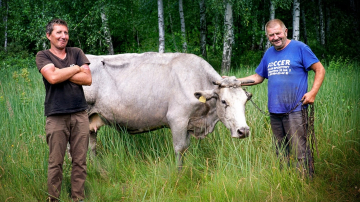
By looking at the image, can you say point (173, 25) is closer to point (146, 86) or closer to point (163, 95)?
point (146, 86)

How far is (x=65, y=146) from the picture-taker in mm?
3467

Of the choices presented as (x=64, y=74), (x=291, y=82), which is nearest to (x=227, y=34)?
(x=291, y=82)

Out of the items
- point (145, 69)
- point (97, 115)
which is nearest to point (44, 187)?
point (97, 115)

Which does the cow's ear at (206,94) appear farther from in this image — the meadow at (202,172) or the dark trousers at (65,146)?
the dark trousers at (65,146)

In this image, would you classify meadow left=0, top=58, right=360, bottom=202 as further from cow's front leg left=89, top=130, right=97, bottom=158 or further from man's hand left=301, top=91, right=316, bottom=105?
man's hand left=301, top=91, right=316, bottom=105

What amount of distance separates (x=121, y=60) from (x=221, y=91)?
6.03 ft

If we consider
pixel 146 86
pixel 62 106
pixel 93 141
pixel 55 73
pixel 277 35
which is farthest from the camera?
pixel 93 141

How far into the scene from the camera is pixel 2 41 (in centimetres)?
2841

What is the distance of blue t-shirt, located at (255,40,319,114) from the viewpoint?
3.71 metres

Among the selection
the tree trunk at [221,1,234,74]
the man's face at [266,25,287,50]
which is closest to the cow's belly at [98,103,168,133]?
the man's face at [266,25,287,50]

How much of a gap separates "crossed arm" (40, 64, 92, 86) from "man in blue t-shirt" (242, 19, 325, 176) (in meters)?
2.33

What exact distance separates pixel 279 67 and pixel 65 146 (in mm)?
2742

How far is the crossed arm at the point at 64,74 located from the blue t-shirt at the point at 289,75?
7.61 ft

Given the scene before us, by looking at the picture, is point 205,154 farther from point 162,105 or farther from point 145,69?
point 145,69
